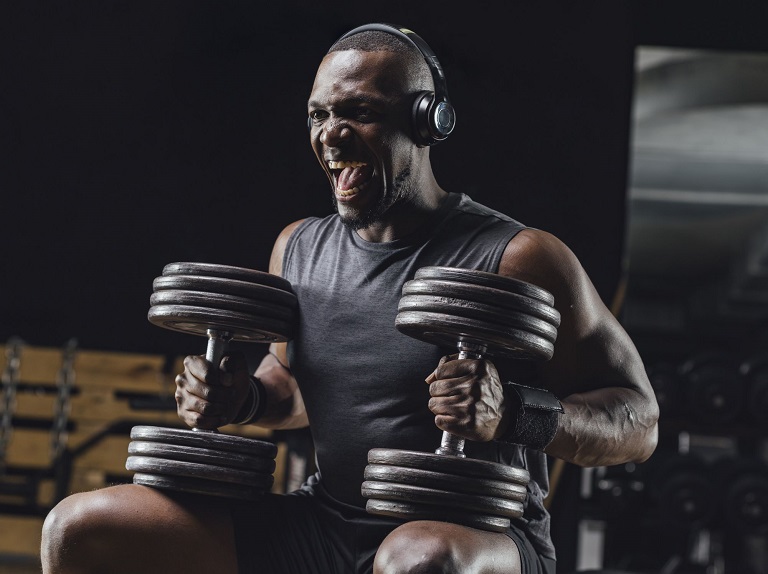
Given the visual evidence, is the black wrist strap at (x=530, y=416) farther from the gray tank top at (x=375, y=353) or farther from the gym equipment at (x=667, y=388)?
the gym equipment at (x=667, y=388)

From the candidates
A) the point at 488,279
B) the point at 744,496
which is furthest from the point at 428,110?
the point at 744,496

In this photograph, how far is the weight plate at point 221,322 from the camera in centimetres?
193

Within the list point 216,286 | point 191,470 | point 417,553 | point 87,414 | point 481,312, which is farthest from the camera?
point 87,414

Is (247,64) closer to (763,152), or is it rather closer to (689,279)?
(763,152)

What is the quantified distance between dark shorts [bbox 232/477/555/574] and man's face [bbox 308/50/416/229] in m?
0.57

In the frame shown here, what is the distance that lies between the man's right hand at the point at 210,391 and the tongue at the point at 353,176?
1.31 ft

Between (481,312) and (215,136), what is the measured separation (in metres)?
3.68

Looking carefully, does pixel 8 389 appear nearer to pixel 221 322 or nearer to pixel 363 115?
pixel 221 322

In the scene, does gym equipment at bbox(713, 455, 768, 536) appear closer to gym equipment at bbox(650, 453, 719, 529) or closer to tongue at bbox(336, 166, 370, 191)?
gym equipment at bbox(650, 453, 719, 529)

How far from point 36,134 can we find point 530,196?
2.62 meters

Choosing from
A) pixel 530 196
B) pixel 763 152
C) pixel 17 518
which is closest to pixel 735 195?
pixel 763 152

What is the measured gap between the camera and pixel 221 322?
1948 millimetres

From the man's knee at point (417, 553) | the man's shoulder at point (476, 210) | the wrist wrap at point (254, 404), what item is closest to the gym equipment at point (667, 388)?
the man's shoulder at point (476, 210)

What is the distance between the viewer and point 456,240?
2000 millimetres
